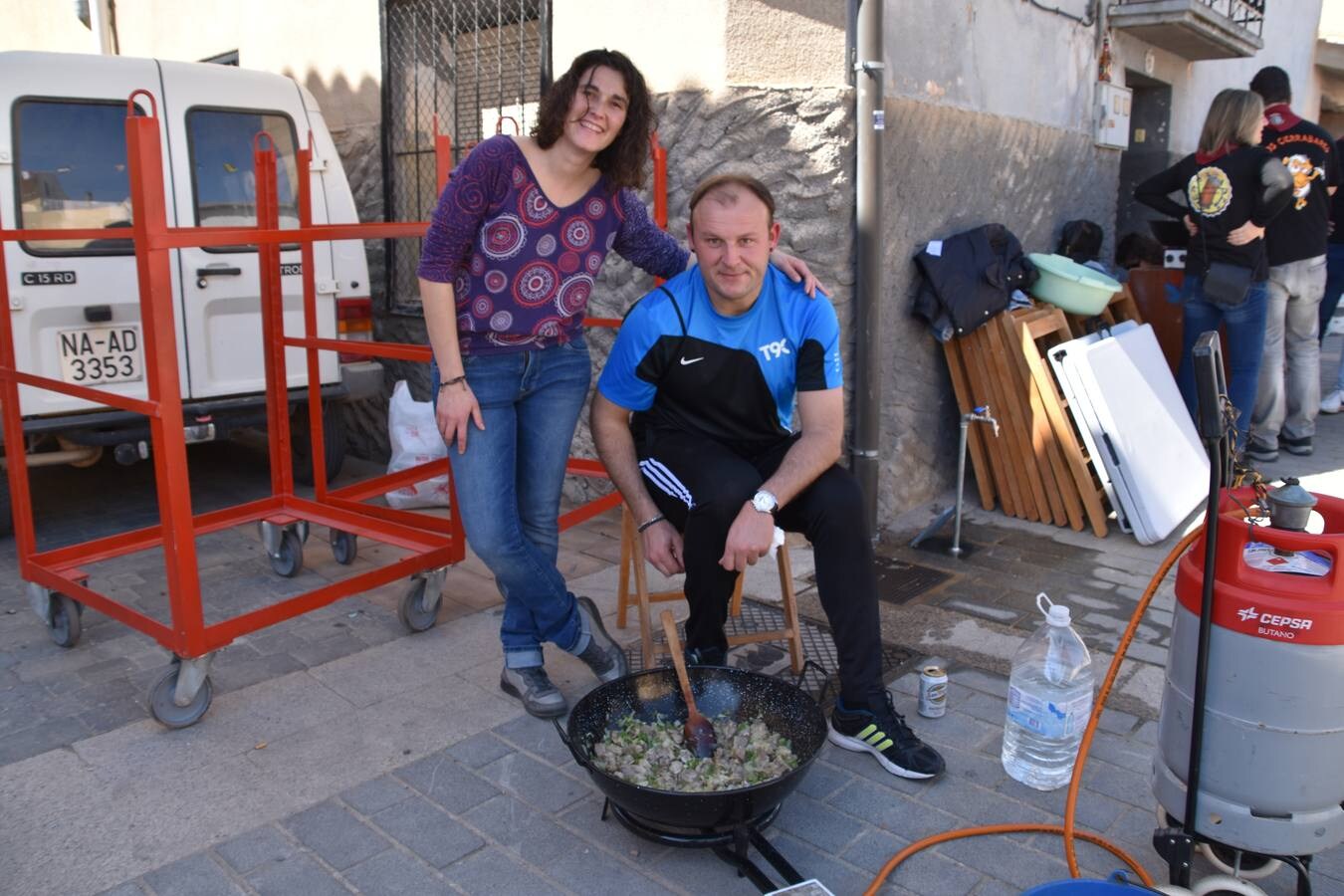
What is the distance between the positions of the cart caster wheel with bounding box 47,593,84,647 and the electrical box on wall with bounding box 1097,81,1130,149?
19.0 feet

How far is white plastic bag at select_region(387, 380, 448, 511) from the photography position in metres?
5.07

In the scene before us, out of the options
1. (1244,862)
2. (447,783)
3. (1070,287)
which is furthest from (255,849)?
(1070,287)

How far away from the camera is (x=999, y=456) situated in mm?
4977

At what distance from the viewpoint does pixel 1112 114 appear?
633cm

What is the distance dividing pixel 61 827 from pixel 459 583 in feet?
6.02

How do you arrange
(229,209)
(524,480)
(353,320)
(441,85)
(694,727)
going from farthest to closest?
(441,85) → (353,320) → (229,209) → (524,480) → (694,727)

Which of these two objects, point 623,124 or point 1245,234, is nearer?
point 623,124

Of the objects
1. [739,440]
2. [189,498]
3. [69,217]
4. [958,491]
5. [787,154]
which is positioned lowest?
[958,491]

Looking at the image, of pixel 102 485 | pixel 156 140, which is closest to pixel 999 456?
pixel 156 140

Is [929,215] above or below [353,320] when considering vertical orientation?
above

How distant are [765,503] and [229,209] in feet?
12.5

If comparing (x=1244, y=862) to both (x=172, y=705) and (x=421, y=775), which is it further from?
(x=172, y=705)

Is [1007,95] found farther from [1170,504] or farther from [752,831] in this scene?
[752,831]

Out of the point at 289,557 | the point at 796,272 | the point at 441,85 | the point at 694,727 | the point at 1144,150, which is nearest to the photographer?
the point at 694,727
